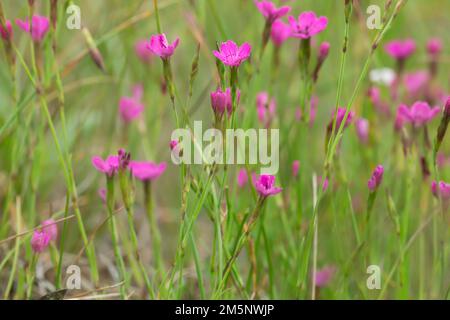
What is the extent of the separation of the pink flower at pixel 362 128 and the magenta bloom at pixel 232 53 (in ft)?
1.56

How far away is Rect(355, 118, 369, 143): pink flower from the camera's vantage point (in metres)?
1.15

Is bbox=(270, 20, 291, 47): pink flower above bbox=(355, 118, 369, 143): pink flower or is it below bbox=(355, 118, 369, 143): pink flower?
above

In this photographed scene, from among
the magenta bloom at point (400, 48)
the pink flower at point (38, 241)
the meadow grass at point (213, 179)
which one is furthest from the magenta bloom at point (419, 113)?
the pink flower at point (38, 241)

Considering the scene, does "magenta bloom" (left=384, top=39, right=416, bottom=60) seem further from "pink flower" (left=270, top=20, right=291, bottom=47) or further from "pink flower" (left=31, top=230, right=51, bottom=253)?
"pink flower" (left=31, top=230, right=51, bottom=253)

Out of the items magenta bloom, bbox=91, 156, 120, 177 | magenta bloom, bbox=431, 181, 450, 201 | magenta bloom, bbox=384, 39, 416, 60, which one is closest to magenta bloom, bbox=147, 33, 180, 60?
magenta bloom, bbox=91, 156, 120, 177

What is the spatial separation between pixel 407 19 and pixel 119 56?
844 millimetres

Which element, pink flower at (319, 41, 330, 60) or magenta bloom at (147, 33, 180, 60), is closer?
magenta bloom at (147, 33, 180, 60)

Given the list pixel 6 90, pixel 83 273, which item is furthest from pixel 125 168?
pixel 6 90

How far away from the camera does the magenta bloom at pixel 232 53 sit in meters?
0.72

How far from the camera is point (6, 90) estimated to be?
4.95 feet

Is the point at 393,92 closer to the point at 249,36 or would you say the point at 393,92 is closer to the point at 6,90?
the point at 249,36

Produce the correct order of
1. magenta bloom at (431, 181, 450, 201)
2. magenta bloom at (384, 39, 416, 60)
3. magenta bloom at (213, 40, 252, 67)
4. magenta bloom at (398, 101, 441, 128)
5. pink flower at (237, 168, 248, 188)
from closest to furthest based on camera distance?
magenta bloom at (213, 40, 252, 67)
magenta bloom at (431, 181, 450, 201)
magenta bloom at (398, 101, 441, 128)
pink flower at (237, 168, 248, 188)
magenta bloom at (384, 39, 416, 60)

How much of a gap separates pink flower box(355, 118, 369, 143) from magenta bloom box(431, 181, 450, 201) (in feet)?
1.00

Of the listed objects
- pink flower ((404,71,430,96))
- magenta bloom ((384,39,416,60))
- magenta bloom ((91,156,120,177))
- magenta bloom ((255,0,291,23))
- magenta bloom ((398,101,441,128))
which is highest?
magenta bloom ((384,39,416,60))
